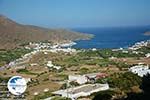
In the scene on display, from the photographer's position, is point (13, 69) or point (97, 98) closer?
point (97, 98)

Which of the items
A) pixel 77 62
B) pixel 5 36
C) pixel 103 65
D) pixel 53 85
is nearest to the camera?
pixel 53 85

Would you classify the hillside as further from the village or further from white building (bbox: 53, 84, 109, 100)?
white building (bbox: 53, 84, 109, 100)

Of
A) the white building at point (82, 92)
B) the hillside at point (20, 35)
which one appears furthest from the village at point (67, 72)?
the hillside at point (20, 35)

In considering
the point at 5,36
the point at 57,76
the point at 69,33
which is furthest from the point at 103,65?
the point at 69,33

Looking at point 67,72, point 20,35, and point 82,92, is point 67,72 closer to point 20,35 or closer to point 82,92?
point 82,92

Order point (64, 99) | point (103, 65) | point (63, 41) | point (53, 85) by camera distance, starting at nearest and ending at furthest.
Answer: point (64, 99), point (53, 85), point (103, 65), point (63, 41)

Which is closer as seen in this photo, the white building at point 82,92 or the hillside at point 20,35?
the white building at point 82,92

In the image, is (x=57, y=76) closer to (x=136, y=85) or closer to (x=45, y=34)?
(x=136, y=85)

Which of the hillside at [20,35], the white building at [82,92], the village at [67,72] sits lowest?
the village at [67,72]

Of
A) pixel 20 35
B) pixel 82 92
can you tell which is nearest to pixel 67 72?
pixel 82 92

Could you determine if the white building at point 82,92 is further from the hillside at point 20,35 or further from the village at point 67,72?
the hillside at point 20,35

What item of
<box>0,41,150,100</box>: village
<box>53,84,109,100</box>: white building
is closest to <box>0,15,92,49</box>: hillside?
<box>0,41,150,100</box>: village
